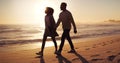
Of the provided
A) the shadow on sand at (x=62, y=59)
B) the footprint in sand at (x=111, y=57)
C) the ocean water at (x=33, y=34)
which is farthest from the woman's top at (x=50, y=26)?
the ocean water at (x=33, y=34)

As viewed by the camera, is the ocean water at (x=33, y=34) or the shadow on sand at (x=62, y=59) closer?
the shadow on sand at (x=62, y=59)

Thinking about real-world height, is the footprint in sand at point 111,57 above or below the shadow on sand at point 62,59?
above

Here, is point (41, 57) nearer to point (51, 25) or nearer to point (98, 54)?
point (51, 25)

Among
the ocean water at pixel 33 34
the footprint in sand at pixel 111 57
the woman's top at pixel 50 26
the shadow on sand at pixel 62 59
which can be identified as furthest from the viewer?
the ocean water at pixel 33 34

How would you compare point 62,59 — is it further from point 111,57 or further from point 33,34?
point 33,34

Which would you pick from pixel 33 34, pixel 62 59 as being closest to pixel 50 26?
pixel 62 59

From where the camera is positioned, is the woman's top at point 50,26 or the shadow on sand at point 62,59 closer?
the shadow on sand at point 62,59

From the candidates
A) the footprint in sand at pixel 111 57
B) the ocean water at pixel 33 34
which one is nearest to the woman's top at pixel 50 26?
the footprint in sand at pixel 111 57

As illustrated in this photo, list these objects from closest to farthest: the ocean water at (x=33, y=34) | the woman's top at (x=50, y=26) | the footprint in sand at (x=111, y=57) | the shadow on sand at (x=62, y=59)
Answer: the footprint in sand at (x=111, y=57) < the shadow on sand at (x=62, y=59) < the woman's top at (x=50, y=26) < the ocean water at (x=33, y=34)

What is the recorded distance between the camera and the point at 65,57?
9453 mm

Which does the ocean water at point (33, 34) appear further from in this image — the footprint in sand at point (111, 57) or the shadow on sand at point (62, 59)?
the footprint in sand at point (111, 57)

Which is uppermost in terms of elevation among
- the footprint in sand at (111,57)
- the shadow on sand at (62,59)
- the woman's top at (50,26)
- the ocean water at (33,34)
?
the woman's top at (50,26)

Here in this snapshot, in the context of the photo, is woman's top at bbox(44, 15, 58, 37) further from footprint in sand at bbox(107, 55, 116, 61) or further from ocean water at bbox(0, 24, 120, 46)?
ocean water at bbox(0, 24, 120, 46)

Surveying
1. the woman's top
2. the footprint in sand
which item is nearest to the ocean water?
the woman's top
